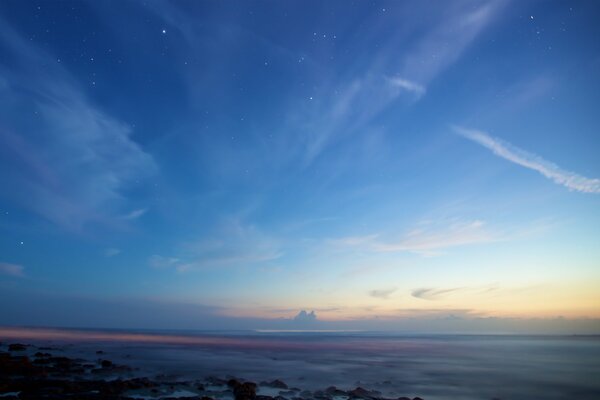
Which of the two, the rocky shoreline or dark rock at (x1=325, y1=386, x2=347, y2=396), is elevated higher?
the rocky shoreline

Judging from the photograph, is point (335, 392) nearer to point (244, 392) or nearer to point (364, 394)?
point (364, 394)

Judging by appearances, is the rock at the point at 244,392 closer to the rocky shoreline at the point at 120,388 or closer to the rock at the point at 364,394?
the rocky shoreline at the point at 120,388

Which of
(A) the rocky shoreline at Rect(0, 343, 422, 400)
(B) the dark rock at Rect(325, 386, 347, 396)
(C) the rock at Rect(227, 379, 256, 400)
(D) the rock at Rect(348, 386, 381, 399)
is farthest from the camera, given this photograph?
(B) the dark rock at Rect(325, 386, 347, 396)

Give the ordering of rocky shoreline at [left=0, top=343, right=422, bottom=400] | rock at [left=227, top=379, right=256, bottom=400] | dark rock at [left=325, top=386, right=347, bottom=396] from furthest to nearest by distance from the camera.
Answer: dark rock at [left=325, top=386, right=347, bottom=396], rock at [left=227, top=379, right=256, bottom=400], rocky shoreline at [left=0, top=343, right=422, bottom=400]

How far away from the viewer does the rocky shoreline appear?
20.0m

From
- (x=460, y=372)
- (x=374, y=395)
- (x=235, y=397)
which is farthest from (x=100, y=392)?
(x=460, y=372)

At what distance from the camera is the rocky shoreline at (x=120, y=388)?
65.5 feet

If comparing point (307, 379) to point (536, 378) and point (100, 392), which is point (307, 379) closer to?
point (100, 392)

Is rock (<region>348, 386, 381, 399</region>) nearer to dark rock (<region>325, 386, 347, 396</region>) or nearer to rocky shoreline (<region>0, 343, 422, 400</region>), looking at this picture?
rocky shoreline (<region>0, 343, 422, 400</region>)

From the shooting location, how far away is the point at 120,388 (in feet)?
72.0

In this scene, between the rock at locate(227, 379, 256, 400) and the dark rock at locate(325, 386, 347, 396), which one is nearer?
the rock at locate(227, 379, 256, 400)

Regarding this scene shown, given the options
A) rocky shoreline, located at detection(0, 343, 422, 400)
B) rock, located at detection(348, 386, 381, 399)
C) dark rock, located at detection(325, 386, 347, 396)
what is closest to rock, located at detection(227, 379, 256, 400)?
rocky shoreline, located at detection(0, 343, 422, 400)

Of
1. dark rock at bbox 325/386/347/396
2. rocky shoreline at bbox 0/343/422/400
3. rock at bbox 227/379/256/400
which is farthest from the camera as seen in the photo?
Result: dark rock at bbox 325/386/347/396

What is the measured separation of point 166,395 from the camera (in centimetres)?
2173
